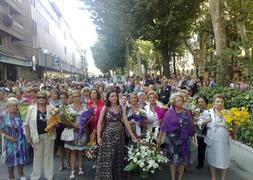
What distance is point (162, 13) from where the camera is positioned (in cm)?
2808

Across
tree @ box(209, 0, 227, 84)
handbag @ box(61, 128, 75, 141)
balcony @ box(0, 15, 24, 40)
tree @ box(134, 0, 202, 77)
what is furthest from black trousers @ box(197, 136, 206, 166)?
balcony @ box(0, 15, 24, 40)

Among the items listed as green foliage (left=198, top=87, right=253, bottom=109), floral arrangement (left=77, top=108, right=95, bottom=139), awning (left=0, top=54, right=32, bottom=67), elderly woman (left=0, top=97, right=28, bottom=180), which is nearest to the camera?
elderly woman (left=0, top=97, right=28, bottom=180)

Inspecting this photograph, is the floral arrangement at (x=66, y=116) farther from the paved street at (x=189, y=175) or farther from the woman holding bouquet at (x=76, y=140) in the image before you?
the paved street at (x=189, y=175)

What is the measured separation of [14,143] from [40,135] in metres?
0.63

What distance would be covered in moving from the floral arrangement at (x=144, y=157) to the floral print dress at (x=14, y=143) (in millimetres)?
2009

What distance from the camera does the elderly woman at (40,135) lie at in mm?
7664

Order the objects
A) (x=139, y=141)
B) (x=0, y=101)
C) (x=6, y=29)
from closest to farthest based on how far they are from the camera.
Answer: (x=139, y=141) → (x=0, y=101) → (x=6, y=29)

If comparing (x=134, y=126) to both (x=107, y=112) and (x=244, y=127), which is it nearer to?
(x=107, y=112)

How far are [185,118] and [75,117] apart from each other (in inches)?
93.3

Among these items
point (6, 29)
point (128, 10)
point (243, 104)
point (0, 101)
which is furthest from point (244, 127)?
point (6, 29)

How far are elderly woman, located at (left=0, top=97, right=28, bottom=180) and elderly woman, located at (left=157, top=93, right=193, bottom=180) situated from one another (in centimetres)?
265

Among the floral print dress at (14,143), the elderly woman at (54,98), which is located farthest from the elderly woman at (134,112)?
the elderly woman at (54,98)

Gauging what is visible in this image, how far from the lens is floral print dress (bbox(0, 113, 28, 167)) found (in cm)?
799

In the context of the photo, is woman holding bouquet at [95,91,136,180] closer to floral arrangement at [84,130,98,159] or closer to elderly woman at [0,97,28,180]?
floral arrangement at [84,130,98,159]
